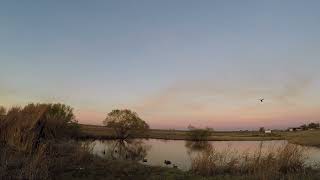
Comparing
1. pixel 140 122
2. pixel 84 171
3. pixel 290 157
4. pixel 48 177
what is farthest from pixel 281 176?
pixel 140 122

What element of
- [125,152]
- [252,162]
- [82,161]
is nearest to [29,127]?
[82,161]

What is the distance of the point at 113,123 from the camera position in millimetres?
99250

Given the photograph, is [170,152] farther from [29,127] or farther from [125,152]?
[29,127]

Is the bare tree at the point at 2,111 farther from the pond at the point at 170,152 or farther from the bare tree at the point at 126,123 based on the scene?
the bare tree at the point at 126,123

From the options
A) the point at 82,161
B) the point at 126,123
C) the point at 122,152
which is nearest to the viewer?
the point at 82,161

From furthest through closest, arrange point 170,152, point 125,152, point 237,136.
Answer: point 237,136, point 170,152, point 125,152

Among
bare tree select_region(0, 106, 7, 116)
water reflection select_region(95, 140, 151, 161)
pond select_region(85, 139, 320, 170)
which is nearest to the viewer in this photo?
pond select_region(85, 139, 320, 170)

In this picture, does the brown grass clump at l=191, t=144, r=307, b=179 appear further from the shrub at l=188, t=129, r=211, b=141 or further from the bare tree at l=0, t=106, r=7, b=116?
the shrub at l=188, t=129, r=211, b=141

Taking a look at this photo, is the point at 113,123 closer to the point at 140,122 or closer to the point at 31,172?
the point at 140,122

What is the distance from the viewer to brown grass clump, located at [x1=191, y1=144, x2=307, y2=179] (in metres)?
16.0

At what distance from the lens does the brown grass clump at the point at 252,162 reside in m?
16.0

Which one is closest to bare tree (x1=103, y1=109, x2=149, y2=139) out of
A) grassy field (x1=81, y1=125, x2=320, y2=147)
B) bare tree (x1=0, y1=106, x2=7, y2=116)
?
grassy field (x1=81, y1=125, x2=320, y2=147)

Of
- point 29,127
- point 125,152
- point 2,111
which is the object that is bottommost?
point 125,152

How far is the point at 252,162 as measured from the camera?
16469 millimetres
